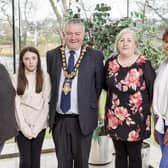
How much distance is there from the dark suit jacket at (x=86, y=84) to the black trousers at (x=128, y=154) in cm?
31

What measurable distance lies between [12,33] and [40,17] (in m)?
0.39

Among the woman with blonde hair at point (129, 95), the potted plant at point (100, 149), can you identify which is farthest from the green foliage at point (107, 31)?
the potted plant at point (100, 149)

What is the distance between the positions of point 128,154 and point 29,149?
846mm

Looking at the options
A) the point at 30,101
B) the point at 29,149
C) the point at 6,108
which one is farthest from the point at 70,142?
the point at 6,108

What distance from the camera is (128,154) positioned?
291 centimetres

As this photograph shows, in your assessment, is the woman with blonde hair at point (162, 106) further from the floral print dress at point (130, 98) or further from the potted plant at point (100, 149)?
the potted plant at point (100, 149)

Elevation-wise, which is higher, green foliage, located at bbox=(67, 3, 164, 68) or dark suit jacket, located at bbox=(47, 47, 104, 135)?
green foliage, located at bbox=(67, 3, 164, 68)

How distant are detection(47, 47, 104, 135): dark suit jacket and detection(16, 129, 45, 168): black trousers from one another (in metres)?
0.20

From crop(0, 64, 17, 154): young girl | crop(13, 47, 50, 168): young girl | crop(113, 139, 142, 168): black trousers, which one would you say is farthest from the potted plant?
crop(0, 64, 17, 154): young girl

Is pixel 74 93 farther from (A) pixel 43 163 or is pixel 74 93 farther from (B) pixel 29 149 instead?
(A) pixel 43 163

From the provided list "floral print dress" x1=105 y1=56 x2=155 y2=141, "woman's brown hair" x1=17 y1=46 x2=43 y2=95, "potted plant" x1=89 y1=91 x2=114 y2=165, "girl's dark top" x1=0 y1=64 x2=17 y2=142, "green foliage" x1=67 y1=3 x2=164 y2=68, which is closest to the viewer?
"girl's dark top" x1=0 y1=64 x2=17 y2=142

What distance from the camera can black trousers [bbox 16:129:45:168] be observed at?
2871 mm

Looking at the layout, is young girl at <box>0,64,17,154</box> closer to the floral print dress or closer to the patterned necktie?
the patterned necktie

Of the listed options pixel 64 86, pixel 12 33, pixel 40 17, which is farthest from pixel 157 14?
pixel 64 86
